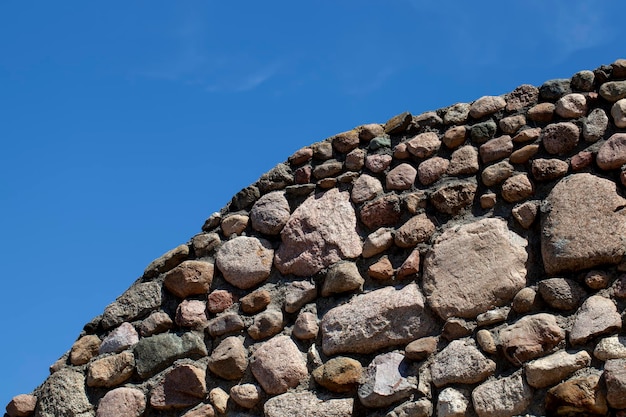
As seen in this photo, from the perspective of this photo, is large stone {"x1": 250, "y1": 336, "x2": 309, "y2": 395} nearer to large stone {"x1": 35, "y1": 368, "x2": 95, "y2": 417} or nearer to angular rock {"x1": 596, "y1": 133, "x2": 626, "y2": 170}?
large stone {"x1": 35, "y1": 368, "x2": 95, "y2": 417}

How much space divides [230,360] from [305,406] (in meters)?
0.45

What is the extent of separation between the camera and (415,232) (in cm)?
412

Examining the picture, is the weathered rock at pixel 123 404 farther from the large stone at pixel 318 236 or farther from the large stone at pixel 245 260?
the large stone at pixel 318 236

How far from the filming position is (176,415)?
4.25 m

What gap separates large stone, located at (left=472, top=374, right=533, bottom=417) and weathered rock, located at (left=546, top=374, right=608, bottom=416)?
112mm

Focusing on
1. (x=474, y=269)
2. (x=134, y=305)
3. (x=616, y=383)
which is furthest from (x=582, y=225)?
(x=134, y=305)

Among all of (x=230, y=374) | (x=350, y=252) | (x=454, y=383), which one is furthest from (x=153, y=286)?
(x=454, y=383)

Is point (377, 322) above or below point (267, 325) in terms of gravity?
below

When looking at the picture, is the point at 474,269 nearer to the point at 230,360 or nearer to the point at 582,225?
the point at 582,225

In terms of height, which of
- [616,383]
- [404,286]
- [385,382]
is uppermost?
[404,286]

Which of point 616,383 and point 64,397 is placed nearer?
point 616,383

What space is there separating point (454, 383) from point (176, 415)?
131 cm

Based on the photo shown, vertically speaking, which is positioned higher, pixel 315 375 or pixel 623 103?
pixel 623 103

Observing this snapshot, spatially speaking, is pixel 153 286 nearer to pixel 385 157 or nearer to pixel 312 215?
pixel 312 215
